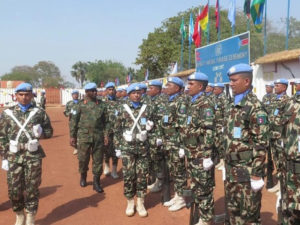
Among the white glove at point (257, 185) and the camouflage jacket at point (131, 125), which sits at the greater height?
the camouflage jacket at point (131, 125)

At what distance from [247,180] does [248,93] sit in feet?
3.34

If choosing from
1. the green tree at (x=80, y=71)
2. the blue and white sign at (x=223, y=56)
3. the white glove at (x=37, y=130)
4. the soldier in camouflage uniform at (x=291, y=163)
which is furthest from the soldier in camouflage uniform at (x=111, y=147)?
the green tree at (x=80, y=71)

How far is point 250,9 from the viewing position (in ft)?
43.8

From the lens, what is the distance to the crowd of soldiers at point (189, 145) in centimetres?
330

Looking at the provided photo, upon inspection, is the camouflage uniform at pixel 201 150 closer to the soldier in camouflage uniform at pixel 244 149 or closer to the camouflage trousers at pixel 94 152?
the soldier in camouflage uniform at pixel 244 149

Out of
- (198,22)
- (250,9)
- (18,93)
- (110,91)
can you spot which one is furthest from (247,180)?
(198,22)

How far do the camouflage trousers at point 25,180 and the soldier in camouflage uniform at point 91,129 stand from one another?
2000 millimetres

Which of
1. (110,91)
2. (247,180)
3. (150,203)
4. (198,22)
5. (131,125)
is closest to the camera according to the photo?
(247,180)

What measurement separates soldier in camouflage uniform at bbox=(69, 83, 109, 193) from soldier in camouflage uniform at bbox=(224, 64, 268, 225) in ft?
11.8

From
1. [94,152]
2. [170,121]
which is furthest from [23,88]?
[170,121]

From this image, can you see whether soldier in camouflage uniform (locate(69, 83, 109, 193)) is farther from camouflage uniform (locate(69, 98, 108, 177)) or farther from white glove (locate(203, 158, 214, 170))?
white glove (locate(203, 158, 214, 170))

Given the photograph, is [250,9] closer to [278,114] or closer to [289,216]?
[278,114]

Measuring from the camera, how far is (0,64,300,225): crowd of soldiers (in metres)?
3.30

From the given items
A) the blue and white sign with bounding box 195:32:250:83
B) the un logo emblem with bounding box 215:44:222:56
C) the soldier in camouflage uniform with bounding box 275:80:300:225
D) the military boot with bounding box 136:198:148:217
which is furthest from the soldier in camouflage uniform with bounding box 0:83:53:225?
the un logo emblem with bounding box 215:44:222:56
